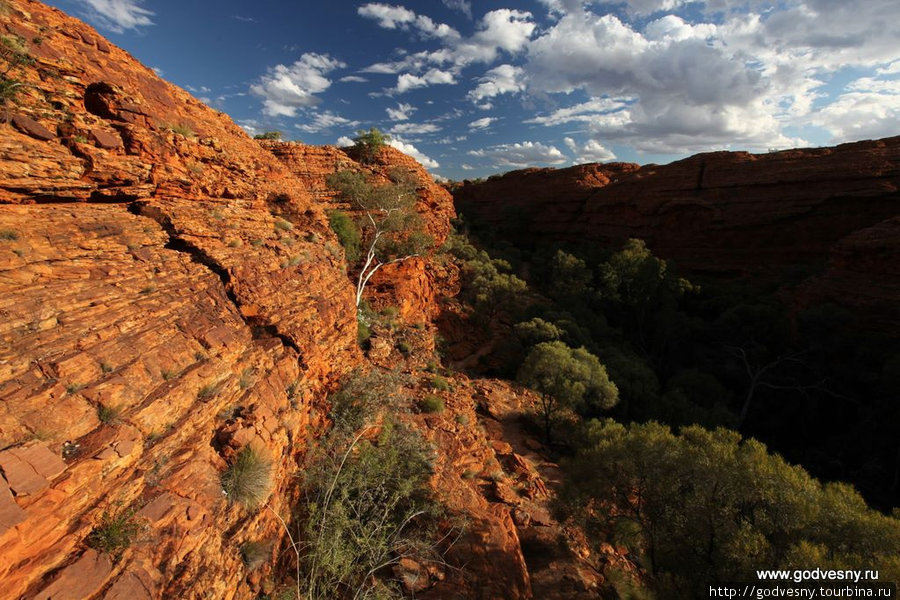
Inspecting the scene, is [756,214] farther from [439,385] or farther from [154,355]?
[154,355]

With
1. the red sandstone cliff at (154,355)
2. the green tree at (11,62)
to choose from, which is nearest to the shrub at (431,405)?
the red sandstone cliff at (154,355)

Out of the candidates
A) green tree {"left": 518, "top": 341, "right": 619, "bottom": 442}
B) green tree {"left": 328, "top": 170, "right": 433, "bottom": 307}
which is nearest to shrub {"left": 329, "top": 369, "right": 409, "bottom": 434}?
green tree {"left": 518, "top": 341, "right": 619, "bottom": 442}

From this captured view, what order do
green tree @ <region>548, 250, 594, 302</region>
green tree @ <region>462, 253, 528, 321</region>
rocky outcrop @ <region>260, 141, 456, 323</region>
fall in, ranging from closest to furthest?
rocky outcrop @ <region>260, 141, 456, 323</region> → green tree @ <region>462, 253, 528, 321</region> → green tree @ <region>548, 250, 594, 302</region>

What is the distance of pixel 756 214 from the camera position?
3100 centimetres

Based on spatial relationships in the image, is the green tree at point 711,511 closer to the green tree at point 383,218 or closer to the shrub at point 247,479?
the shrub at point 247,479

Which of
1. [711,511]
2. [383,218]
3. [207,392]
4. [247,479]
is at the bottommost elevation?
[711,511]

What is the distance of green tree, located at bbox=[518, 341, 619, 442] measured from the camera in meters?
14.8

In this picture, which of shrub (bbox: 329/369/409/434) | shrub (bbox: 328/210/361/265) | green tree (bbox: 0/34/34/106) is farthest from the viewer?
shrub (bbox: 328/210/361/265)

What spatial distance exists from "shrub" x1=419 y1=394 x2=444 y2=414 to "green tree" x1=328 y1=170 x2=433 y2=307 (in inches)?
378

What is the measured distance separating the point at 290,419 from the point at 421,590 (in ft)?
13.3

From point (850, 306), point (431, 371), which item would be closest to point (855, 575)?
point (431, 371)

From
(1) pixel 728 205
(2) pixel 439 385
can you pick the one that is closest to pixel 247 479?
(2) pixel 439 385

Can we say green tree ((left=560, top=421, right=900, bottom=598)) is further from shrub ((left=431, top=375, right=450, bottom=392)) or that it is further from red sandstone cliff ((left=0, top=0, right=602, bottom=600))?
shrub ((left=431, top=375, right=450, bottom=392))

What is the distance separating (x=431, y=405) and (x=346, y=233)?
10349 mm
